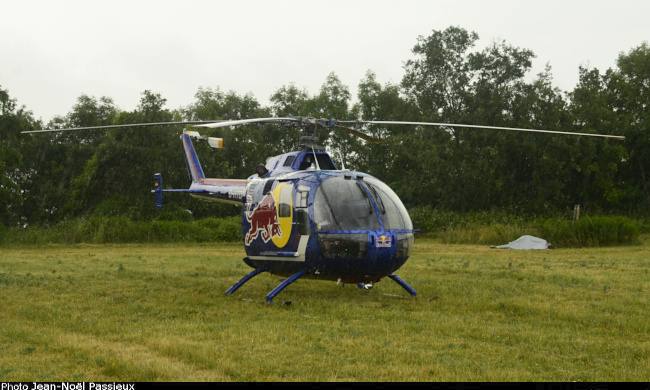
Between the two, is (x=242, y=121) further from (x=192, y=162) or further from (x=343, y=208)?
(x=192, y=162)

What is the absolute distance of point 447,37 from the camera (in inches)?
1671

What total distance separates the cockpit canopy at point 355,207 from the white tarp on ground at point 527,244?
50.9ft

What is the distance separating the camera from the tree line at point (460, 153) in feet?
128

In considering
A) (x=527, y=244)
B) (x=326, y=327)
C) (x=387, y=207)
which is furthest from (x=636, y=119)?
(x=326, y=327)

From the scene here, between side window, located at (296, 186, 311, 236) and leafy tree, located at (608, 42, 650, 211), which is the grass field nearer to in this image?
side window, located at (296, 186, 311, 236)

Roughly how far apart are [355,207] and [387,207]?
59 centimetres

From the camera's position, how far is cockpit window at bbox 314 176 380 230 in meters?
10.7

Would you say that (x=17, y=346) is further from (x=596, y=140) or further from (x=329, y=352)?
(x=596, y=140)

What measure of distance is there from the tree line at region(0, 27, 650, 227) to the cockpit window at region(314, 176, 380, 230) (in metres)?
28.5

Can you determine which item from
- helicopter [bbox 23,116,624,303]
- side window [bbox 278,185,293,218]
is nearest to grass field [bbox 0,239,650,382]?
helicopter [bbox 23,116,624,303]

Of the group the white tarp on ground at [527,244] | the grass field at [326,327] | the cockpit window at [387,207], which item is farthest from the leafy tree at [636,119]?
the cockpit window at [387,207]

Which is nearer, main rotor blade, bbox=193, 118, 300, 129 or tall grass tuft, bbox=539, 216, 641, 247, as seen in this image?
main rotor blade, bbox=193, 118, 300, 129

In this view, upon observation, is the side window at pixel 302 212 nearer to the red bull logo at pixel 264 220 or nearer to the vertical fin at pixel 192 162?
the red bull logo at pixel 264 220

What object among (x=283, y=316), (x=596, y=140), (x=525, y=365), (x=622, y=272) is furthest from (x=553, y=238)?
(x=525, y=365)
